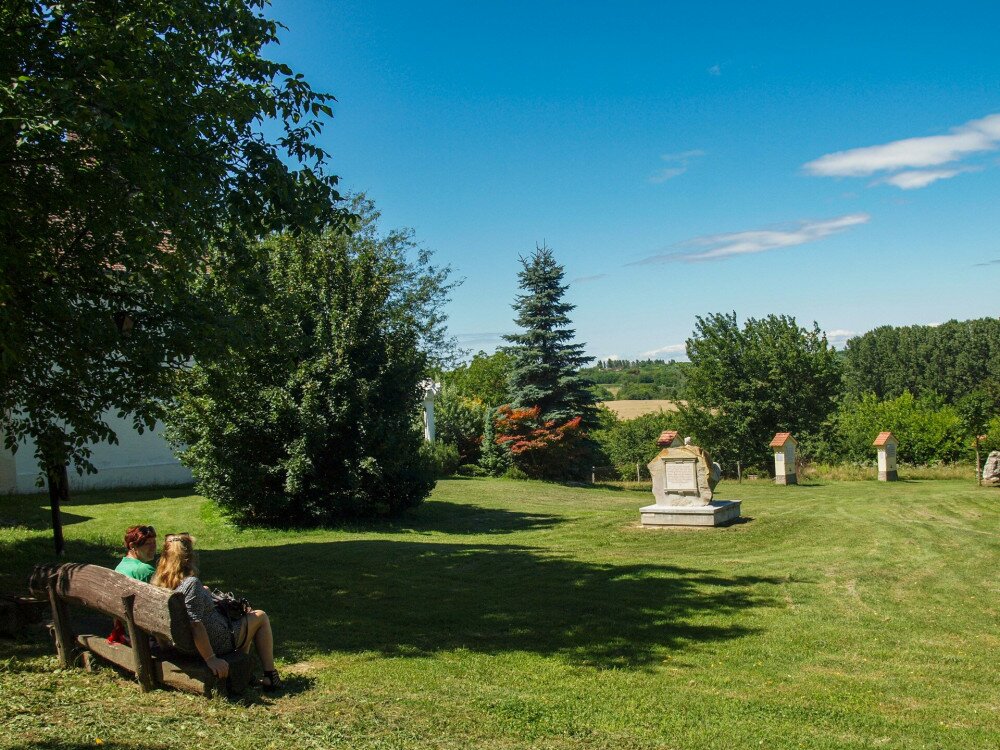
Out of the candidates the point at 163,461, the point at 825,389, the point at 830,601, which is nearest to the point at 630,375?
the point at 825,389

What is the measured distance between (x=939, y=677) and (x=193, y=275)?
32.3 feet

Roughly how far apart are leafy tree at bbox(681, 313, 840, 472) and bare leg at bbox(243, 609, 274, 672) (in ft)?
110

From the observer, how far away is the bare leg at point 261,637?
611cm

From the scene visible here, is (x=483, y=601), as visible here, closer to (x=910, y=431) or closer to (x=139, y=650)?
(x=139, y=650)

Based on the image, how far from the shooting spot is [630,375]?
124m

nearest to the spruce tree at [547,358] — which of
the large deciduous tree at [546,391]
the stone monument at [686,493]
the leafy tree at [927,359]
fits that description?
the large deciduous tree at [546,391]

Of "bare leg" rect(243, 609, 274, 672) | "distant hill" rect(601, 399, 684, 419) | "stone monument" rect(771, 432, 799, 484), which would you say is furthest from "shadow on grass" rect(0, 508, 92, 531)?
"distant hill" rect(601, 399, 684, 419)

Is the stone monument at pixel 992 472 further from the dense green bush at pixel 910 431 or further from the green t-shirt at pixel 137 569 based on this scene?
the green t-shirt at pixel 137 569

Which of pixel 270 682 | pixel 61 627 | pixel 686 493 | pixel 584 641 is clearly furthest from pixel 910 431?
pixel 61 627

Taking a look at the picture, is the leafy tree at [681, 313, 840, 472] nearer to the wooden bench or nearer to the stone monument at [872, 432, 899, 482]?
the stone monument at [872, 432, 899, 482]

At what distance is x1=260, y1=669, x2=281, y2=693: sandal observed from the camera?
6.14 metres

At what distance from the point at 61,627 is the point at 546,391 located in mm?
29698

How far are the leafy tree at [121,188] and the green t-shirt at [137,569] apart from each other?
7.17 ft

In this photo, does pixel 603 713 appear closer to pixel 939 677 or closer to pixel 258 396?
pixel 939 677
